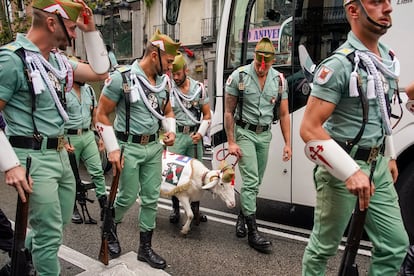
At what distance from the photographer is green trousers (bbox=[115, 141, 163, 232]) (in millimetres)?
3332

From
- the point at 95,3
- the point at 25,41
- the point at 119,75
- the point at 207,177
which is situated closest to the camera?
the point at 25,41

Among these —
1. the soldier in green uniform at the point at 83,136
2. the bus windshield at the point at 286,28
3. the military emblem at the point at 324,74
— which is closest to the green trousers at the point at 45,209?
the military emblem at the point at 324,74

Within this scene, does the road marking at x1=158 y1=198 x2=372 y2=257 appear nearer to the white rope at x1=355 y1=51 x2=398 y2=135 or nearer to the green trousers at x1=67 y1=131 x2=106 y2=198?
the green trousers at x1=67 y1=131 x2=106 y2=198

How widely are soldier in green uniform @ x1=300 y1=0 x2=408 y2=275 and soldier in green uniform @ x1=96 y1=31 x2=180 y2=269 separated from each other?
1.54m

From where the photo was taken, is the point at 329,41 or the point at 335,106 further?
the point at 329,41

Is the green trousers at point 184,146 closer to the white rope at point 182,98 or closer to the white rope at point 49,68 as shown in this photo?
the white rope at point 182,98

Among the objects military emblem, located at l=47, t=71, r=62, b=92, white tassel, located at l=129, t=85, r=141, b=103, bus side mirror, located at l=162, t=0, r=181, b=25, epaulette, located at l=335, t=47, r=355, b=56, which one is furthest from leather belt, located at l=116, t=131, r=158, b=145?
epaulette, located at l=335, t=47, r=355, b=56

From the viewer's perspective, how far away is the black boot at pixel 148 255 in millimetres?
3365

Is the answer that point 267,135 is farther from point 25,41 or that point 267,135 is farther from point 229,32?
point 25,41

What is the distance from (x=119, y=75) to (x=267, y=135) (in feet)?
5.25

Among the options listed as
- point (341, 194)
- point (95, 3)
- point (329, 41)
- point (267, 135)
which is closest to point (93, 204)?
point (267, 135)

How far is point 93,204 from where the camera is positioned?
5.39 m

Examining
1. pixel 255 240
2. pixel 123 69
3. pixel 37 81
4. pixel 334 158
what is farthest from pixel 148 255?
pixel 334 158

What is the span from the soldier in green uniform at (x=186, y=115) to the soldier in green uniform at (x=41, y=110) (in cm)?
226
